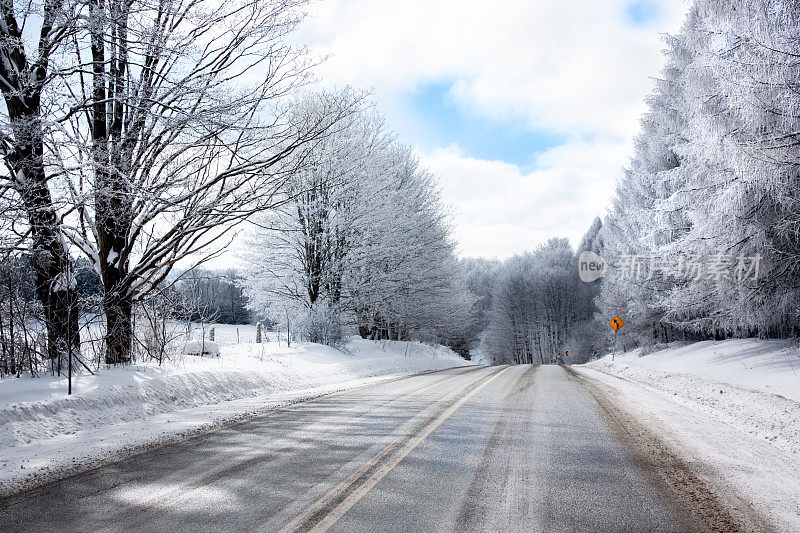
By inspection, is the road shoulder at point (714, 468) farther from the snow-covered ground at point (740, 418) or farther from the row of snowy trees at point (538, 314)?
the row of snowy trees at point (538, 314)

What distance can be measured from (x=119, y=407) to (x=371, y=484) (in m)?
4.90

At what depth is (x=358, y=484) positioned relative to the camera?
3787mm

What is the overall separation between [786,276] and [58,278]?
15746 millimetres

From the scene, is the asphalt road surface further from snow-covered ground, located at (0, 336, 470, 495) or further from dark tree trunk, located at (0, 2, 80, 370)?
dark tree trunk, located at (0, 2, 80, 370)

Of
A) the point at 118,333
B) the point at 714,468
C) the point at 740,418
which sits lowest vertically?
the point at 740,418

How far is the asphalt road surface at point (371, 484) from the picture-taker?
3152mm

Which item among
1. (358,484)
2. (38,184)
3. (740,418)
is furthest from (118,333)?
(740,418)

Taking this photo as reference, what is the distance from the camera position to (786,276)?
449 inches

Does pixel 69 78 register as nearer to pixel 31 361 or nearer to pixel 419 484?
pixel 31 361

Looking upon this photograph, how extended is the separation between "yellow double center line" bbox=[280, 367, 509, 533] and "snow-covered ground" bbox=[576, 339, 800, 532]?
2767mm

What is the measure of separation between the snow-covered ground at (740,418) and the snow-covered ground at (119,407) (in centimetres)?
592

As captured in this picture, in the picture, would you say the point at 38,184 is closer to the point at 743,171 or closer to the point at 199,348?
the point at 199,348

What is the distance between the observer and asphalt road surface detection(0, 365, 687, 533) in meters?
3.15

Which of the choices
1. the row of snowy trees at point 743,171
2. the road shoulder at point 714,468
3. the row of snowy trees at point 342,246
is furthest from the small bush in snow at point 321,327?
the road shoulder at point 714,468
